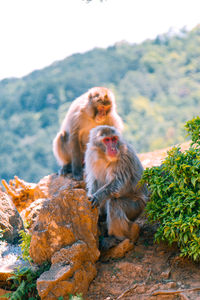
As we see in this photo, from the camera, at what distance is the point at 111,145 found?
15.6ft

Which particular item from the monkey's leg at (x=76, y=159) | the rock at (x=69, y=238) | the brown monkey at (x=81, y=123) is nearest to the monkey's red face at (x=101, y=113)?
the brown monkey at (x=81, y=123)

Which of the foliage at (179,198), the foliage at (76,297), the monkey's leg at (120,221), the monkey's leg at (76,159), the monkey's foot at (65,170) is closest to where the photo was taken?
Answer: the foliage at (76,297)

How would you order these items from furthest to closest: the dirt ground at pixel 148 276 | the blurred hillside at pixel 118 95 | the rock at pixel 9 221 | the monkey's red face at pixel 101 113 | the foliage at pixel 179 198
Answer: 1. the blurred hillside at pixel 118 95
2. the monkey's red face at pixel 101 113
3. the rock at pixel 9 221
4. the foliage at pixel 179 198
5. the dirt ground at pixel 148 276

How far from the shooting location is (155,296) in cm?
366

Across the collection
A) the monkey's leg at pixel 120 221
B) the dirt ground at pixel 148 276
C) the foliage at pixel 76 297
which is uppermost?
the monkey's leg at pixel 120 221

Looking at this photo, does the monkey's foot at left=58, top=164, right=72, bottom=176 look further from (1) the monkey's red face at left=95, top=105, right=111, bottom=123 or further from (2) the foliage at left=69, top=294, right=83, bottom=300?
(2) the foliage at left=69, top=294, right=83, bottom=300

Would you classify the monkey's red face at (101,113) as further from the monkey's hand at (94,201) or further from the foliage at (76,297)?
the foliage at (76,297)

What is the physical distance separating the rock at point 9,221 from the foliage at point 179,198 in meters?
2.24

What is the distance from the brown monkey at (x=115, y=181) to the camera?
181 inches

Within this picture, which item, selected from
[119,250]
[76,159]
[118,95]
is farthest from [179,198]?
[118,95]

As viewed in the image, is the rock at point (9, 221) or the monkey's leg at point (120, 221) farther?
the rock at point (9, 221)

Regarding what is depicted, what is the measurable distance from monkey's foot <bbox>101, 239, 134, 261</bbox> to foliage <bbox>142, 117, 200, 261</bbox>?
414mm

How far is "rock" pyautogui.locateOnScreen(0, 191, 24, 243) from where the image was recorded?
5.30 meters

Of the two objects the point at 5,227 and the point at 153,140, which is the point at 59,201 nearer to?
the point at 5,227
